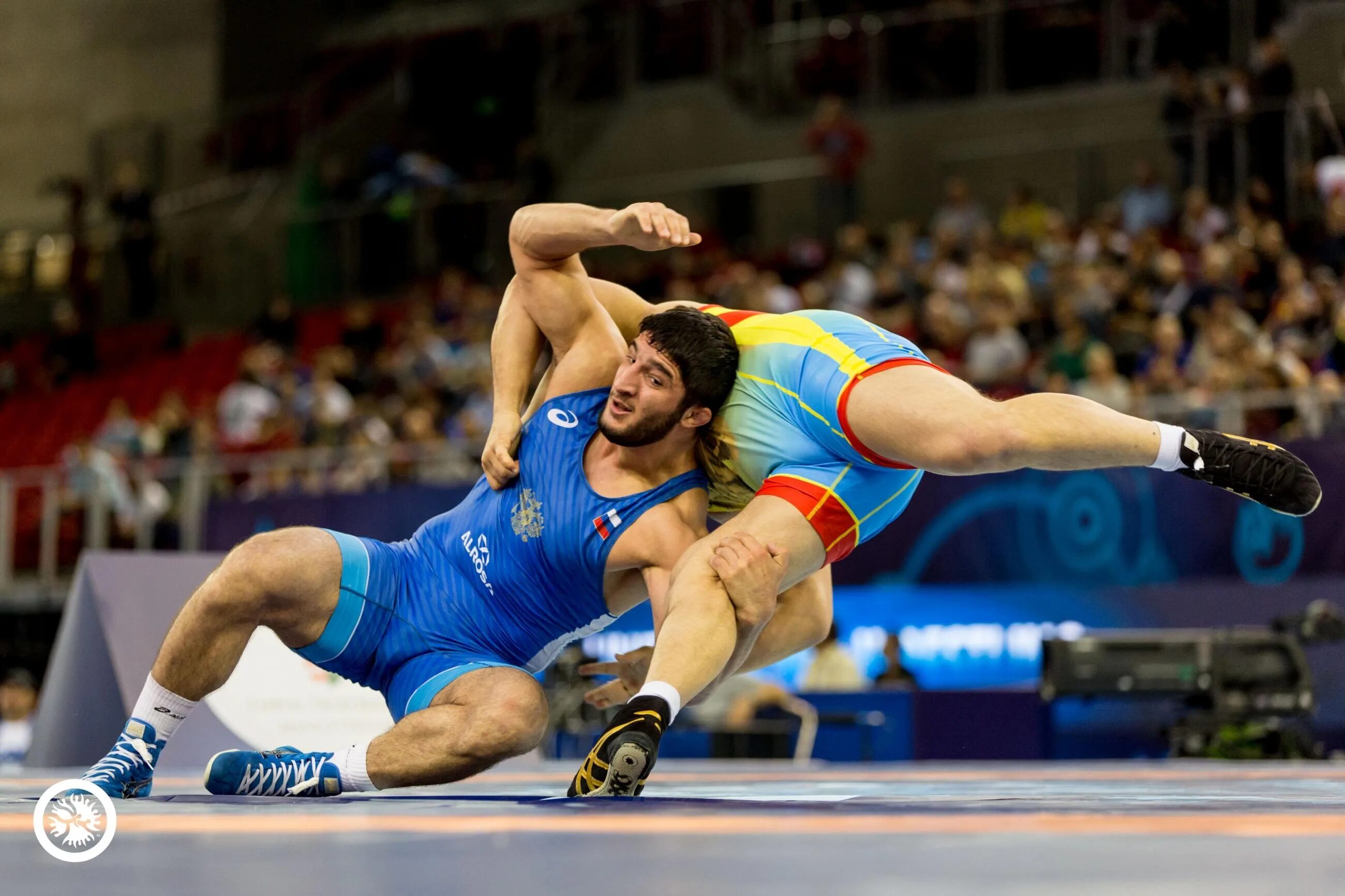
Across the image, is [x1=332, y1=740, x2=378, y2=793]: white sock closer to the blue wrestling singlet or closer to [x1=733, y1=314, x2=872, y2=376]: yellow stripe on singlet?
the blue wrestling singlet

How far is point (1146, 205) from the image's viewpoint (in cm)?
1088

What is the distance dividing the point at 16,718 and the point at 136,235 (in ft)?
24.5

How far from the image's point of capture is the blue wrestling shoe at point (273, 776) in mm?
3105

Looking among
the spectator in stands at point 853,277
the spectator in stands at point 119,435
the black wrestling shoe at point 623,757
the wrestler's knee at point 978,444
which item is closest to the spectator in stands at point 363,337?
the spectator in stands at point 119,435

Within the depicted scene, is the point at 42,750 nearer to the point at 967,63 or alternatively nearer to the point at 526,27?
the point at 967,63

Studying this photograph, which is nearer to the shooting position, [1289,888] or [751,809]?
[1289,888]

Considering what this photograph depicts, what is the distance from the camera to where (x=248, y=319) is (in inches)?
606

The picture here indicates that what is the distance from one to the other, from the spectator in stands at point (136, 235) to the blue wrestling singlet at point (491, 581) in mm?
12538

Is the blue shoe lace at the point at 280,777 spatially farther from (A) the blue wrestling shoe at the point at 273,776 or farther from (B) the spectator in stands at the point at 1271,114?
(B) the spectator in stands at the point at 1271,114

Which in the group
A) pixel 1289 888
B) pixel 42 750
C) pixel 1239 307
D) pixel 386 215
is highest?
pixel 386 215

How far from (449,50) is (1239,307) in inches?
366

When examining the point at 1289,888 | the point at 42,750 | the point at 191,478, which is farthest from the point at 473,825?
the point at 191,478

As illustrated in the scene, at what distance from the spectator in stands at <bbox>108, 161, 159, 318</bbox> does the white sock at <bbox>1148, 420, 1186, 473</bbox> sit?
43.3ft

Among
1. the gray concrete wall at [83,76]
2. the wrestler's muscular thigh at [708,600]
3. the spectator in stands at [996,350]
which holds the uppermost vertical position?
the gray concrete wall at [83,76]
